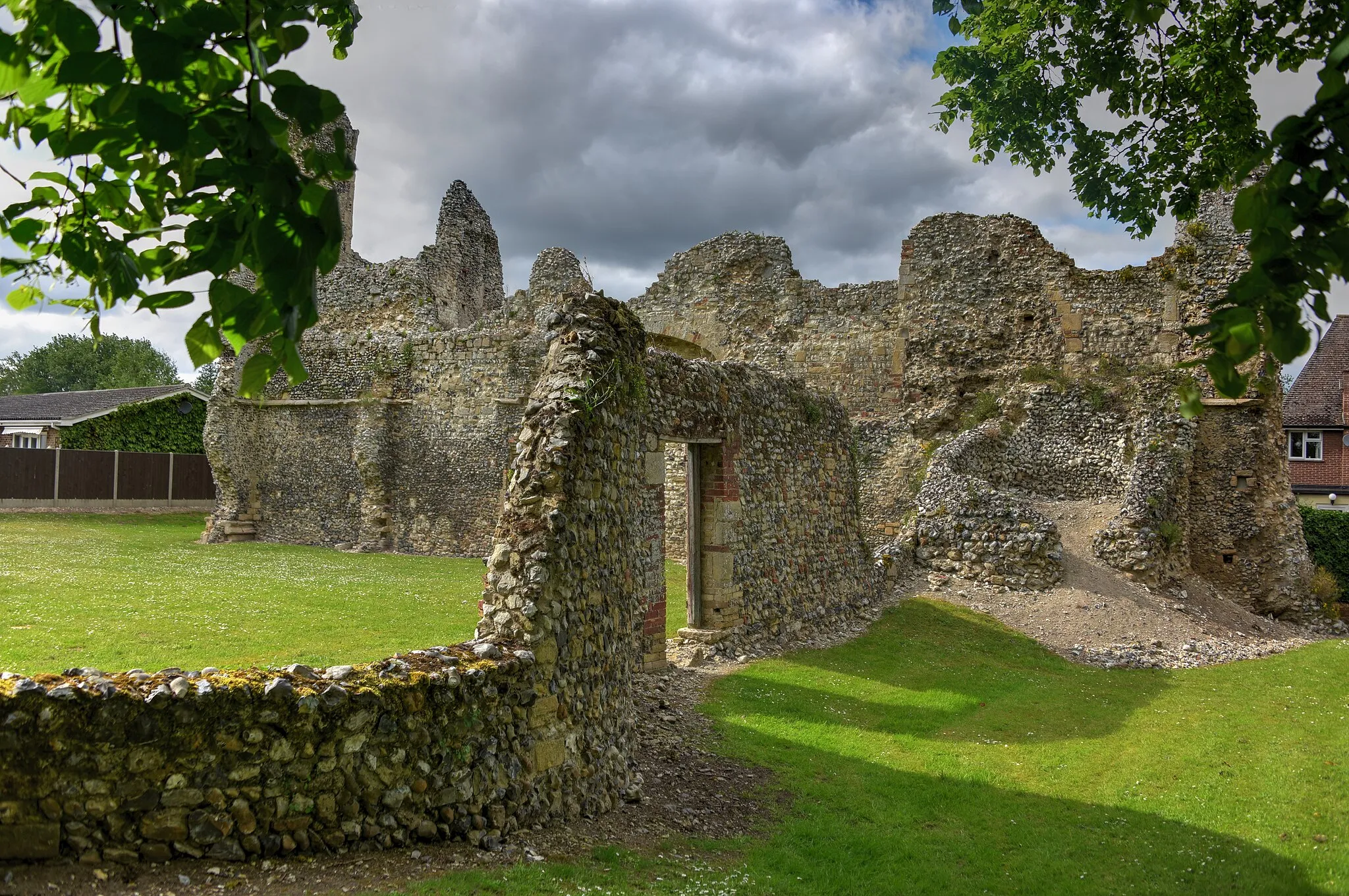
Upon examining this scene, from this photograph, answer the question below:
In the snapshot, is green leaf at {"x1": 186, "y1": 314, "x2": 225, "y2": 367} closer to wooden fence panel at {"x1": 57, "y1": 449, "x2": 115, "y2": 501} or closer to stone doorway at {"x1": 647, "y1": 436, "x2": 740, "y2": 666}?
stone doorway at {"x1": 647, "y1": 436, "x2": 740, "y2": 666}

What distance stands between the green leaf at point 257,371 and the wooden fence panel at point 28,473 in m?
27.4

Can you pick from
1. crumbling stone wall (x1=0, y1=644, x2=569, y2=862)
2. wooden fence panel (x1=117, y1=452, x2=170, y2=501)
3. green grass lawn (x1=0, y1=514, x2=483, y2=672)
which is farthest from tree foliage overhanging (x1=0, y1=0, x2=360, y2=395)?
wooden fence panel (x1=117, y1=452, x2=170, y2=501)

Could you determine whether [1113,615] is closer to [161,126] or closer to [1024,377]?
[1024,377]

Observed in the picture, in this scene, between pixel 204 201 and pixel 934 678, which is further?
pixel 934 678

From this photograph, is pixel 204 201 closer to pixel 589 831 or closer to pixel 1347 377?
pixel 589 831

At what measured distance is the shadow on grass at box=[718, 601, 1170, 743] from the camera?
8633 mm

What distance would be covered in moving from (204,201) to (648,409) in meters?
6.61

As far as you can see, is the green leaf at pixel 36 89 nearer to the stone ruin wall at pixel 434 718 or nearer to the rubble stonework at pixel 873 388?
the stone ruin wall at pixel 434 718

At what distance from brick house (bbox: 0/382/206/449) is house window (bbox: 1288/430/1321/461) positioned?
36836 mm

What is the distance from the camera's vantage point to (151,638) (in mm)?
8891

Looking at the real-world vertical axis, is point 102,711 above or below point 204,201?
below

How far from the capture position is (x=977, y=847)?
5.84 m

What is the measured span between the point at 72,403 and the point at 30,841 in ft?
107

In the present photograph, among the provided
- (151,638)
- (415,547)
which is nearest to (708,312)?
(415,547)
